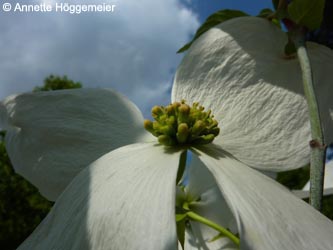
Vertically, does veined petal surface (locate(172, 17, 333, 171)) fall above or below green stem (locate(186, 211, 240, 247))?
above

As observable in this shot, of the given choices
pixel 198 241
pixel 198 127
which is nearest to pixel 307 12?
pixel 198 127

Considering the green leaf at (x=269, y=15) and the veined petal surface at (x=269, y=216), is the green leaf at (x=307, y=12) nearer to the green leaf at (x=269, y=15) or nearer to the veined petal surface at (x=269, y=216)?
the green leaf at (x=269, y=15)

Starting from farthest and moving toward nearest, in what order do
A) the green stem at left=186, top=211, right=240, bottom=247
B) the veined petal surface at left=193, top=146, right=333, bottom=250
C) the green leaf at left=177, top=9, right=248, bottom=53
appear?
the green leaf at left=177, top=9, right=248, bottom=53
the green stem at left=186, top=211, right=240, bottom=247
the veined petal surface at left=193, top=146, right=333, bottom=250

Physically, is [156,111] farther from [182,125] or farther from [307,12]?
[307,12]

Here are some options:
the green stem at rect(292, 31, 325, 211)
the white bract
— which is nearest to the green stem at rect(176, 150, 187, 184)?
the white bract

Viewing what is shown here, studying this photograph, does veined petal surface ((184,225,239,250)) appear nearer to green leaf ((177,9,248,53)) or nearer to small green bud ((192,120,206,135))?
small green bud ((192,120,206,135))

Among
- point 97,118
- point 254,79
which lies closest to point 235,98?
point 254,79

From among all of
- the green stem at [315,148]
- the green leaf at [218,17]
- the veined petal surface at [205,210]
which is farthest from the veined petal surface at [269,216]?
the green leaf at [218,17]

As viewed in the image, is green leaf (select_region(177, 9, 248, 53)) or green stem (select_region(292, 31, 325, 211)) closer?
green stem (select_region(292, 31, 325, 211))
